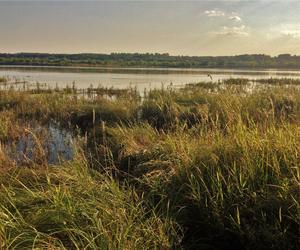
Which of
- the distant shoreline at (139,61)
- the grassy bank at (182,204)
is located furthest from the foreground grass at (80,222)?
the distant shoreline at (139,61)

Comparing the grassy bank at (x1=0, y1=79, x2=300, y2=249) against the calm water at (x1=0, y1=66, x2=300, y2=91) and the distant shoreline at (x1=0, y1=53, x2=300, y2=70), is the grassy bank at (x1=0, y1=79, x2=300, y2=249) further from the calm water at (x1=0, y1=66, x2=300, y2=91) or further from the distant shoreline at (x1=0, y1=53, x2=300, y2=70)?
the distant shoreline at (x1=0, y1=53, x2=300, y2=70)

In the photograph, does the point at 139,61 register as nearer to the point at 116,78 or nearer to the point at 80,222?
the point at 116,78

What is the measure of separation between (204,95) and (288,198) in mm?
8577

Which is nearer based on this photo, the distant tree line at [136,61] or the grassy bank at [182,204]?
the grassy bank at [182,204]

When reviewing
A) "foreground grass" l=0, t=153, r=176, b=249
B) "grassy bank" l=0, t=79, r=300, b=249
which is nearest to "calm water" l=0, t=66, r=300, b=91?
"grassy bank" l=0, t=79, r=300, b=249

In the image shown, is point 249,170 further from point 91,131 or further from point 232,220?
point 91,131

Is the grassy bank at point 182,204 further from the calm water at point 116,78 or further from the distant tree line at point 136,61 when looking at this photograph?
the distant tree line at point 136,61

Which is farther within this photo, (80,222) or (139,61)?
(139,61)

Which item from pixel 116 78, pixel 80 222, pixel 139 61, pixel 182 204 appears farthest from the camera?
pixel 139 61

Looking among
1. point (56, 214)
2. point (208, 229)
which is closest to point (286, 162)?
point (208, 229)

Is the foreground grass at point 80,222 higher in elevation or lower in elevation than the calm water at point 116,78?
lower

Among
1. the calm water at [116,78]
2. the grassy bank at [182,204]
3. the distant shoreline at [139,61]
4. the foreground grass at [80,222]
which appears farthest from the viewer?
the distant shoreline at [139,61]

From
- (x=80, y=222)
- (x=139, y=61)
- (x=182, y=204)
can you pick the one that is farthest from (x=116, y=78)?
(x=139, y=61)

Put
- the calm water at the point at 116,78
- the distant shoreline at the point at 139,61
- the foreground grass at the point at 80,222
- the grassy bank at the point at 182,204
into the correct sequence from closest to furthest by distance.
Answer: the foreground grass at the point at 80,222, the grassy bank at the point at 182,204, the calm water at the point at 116,78, the distant shoreline at the point at 139,61
